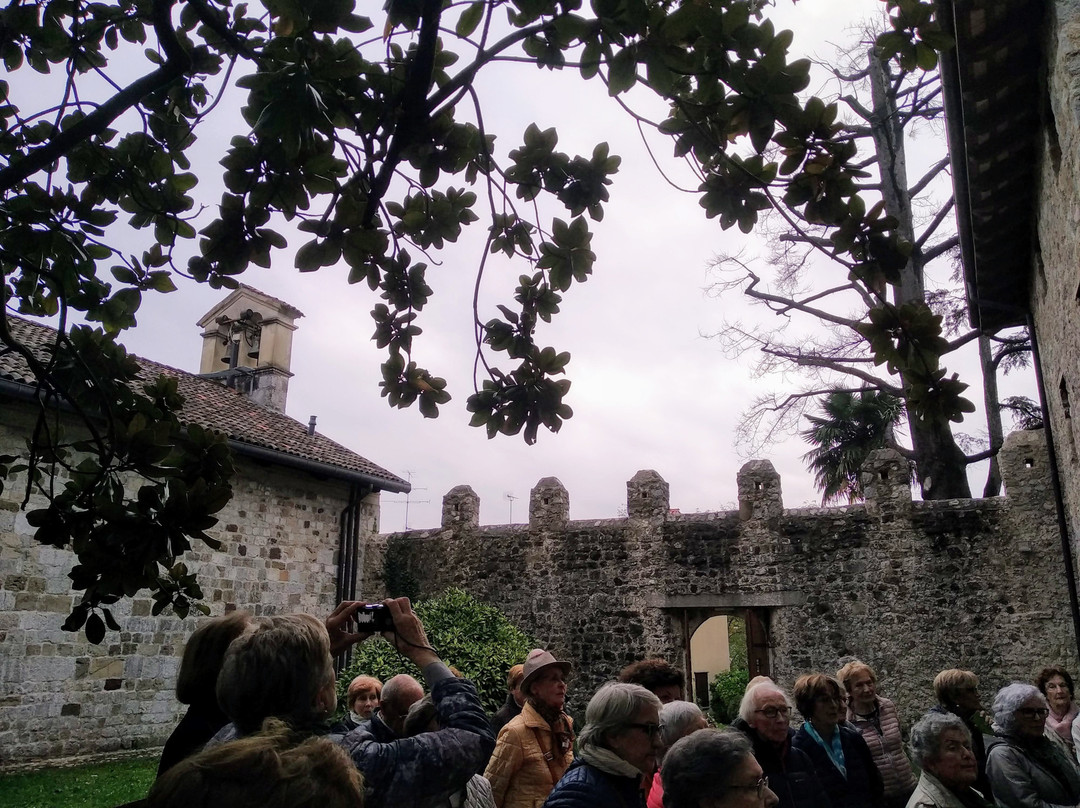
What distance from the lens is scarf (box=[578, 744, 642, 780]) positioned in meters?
2.67

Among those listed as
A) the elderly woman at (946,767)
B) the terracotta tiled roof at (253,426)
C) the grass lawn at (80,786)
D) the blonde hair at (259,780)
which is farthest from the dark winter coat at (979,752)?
the terracotta tiled roof at (253,426)

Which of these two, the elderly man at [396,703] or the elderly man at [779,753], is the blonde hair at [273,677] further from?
the elderly man at [779,753]

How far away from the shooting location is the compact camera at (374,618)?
2582 millimetres

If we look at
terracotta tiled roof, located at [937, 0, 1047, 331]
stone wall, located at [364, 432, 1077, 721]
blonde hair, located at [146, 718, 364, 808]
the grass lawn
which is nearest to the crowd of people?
blonde hair, located at [146, 718, 364, 808]

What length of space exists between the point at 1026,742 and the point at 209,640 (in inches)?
146

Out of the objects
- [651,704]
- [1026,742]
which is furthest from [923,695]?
[651,704]

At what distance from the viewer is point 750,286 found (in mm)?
14102

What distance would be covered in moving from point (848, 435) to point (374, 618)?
547 inches

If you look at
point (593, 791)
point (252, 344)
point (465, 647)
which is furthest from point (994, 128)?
point (252, 344)

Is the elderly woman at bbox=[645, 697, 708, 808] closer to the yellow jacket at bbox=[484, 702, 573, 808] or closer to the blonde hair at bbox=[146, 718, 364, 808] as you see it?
the yellow jacket at bbox=[484, 702, 573, 808]

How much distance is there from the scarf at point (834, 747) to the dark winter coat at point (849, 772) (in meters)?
0.02

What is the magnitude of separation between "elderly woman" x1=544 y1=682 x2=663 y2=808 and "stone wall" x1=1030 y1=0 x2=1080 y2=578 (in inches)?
142

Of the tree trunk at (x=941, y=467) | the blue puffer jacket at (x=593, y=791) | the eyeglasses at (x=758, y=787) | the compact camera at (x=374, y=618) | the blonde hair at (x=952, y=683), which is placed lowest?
the blue puffer jacket at (x=593, y=791)

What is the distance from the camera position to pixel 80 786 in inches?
304
